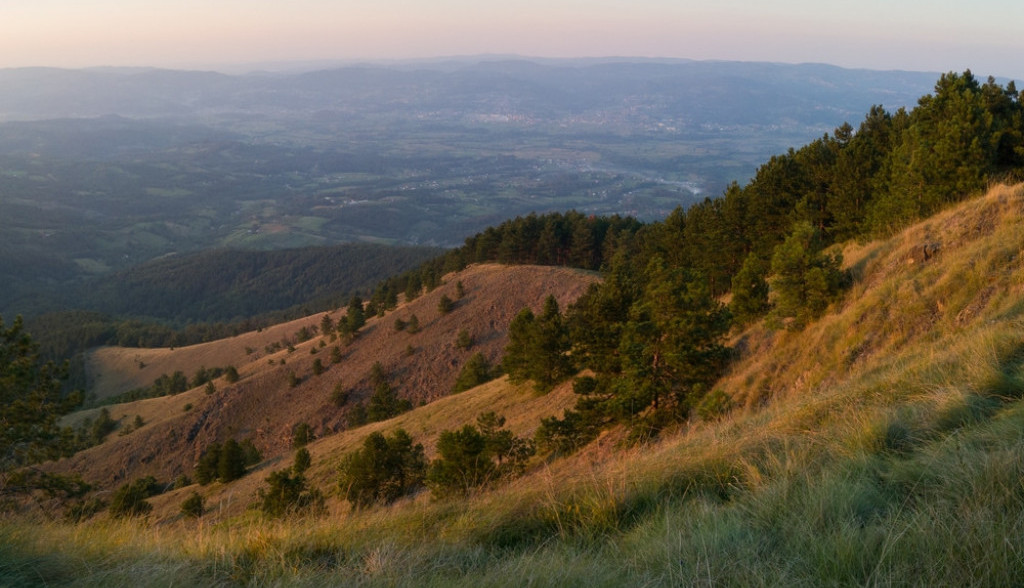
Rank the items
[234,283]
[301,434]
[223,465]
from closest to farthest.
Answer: [223,465]
[301,434]
[234,283]

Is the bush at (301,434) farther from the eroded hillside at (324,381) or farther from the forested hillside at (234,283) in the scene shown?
the forested hillside at (234,283)

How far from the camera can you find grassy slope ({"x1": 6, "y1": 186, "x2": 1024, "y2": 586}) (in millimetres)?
3033

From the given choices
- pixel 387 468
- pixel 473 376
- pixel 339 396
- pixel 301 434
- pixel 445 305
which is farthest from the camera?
pixel 445 305

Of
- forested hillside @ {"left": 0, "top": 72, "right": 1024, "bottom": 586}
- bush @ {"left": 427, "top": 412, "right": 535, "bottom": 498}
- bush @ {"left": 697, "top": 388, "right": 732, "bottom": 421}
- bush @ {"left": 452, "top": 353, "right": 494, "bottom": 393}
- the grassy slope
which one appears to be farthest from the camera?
bush @ {"left": 452, "top": 353, "right": 494, "bottom": 393}

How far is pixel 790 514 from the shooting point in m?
3.70

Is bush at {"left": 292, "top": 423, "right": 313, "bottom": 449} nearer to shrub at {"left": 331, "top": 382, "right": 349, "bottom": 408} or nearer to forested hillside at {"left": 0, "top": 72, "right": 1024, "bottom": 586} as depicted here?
forested hillside at {"left": 0, "top": 72, "right": 1024, "bottom": 586}

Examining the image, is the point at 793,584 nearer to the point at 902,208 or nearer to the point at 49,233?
the point at 902,208

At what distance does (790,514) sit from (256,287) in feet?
508

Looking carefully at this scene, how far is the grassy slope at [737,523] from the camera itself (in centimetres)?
303

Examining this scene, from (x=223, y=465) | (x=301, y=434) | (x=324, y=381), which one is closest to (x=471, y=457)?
(x=223, y=465)

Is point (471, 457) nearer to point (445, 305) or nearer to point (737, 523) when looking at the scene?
point (737, 523)

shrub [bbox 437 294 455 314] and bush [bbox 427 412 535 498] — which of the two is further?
shrub [bbox 437 294 455 314]

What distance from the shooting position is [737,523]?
12.0 ft

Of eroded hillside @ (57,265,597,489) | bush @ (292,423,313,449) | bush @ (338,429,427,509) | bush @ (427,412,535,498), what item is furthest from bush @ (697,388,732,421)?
eroded hillside @ (57,265,597,489)
